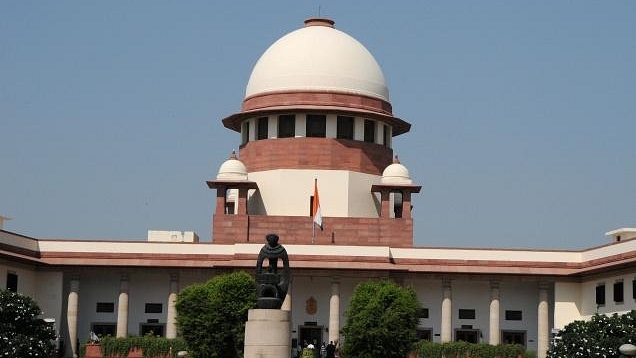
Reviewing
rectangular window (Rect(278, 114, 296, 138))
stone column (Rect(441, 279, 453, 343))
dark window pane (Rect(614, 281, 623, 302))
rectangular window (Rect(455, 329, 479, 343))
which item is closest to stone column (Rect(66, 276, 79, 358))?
rectangular window (Rect(278, 114, 296, 138))

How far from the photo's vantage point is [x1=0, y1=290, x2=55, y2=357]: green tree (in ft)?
147

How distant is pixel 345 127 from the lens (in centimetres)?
6462

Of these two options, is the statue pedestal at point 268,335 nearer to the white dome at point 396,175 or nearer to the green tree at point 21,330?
the green tree at point 21,330

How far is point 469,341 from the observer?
197ft

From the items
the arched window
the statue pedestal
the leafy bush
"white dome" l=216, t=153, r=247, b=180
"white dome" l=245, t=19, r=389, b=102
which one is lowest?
the leafy bush

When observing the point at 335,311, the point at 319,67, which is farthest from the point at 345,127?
the point at 335,311

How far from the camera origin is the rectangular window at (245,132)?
66438 millimetres

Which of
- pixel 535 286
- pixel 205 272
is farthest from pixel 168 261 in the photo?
pixel 535 286

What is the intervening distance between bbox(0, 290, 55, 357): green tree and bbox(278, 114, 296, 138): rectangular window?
1995cm

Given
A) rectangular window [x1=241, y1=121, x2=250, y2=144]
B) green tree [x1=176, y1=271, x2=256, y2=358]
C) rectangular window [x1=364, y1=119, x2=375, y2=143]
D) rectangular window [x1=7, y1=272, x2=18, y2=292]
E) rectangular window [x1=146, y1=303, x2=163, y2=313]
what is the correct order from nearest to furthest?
1. green tree [x1=176, y1=271, x2=256, y2=358]
2. rectangular window [x1=7, y1=272, x2=18, y2=292]
3. rectangular window [x1=146, y1=303, x2=163, y2=313]
4. rectangular window [x1=364, y1=119, x2=375, y2=143]
5. rectangular window [x1=241, y1=121, x2=250, y2=144]

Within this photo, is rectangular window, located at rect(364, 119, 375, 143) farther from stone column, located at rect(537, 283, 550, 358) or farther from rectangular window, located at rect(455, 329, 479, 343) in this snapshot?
stone column, located at rect(537, 283, 550, 358)

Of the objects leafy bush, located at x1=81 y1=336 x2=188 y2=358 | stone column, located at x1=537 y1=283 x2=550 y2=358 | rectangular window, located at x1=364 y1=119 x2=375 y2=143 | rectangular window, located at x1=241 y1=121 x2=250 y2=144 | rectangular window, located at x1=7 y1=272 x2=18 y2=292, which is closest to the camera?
leafy bush, located at x1=81 y1=336 x2=188 y2=358

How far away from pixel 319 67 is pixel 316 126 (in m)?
2.93

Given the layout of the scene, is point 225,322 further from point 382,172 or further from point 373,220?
point 382,172
